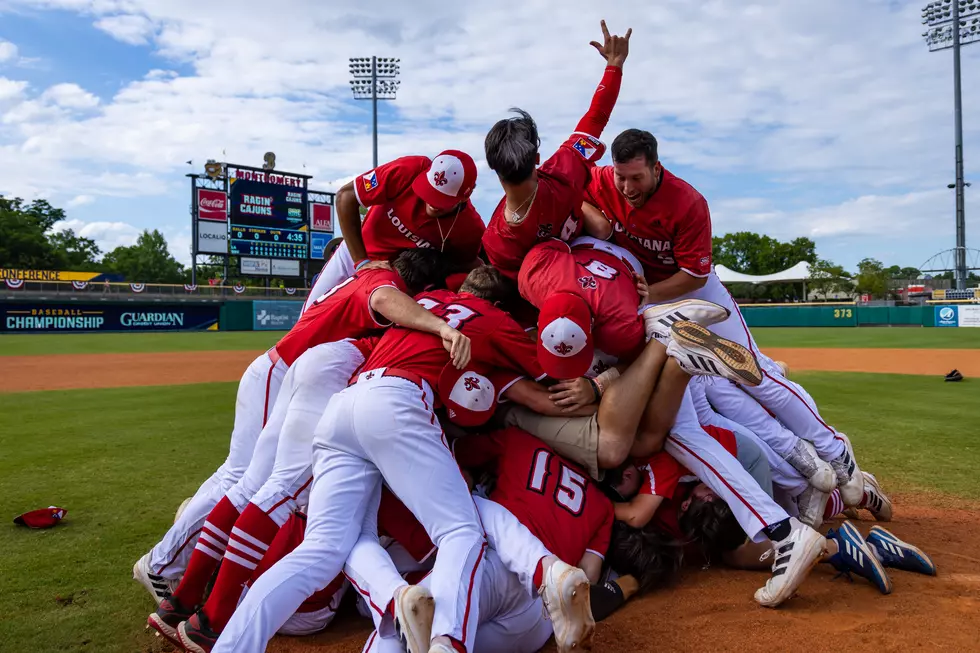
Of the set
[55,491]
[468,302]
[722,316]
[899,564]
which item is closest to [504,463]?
[468,302]

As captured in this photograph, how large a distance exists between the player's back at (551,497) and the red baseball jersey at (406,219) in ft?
4.46

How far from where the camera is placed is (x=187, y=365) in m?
17.6

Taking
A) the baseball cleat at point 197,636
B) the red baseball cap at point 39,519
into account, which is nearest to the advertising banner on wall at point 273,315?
the red baseball cap at point 39,519

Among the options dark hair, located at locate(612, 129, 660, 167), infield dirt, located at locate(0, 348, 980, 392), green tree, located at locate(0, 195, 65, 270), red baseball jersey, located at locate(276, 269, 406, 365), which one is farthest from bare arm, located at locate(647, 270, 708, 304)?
green tree, located at locate(0, 195, 65, 270)

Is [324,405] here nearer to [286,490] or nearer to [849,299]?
[286,490]

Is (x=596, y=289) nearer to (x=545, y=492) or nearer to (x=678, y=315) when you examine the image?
(x=678, y=315)

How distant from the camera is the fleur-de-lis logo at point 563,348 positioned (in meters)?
3.19

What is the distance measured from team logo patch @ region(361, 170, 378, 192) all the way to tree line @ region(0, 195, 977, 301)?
3652cm

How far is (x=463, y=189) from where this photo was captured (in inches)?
155

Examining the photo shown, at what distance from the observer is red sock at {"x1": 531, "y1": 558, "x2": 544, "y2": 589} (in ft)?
8.83

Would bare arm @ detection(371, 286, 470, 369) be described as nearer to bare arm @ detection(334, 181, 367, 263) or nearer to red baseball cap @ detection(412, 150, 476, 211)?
red baseball cap @ detection(412, 150, 476, 211)

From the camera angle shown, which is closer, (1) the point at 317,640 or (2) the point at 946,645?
(2) the point at 946,645

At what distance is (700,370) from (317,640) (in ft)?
7.14

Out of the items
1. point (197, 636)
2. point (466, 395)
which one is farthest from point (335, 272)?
point (197, 636)
